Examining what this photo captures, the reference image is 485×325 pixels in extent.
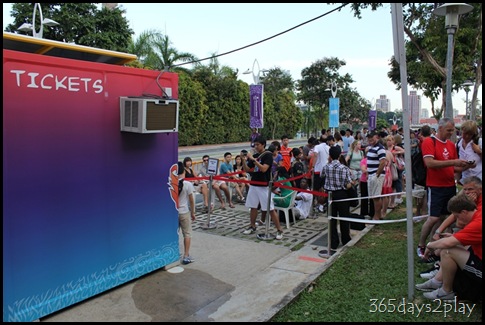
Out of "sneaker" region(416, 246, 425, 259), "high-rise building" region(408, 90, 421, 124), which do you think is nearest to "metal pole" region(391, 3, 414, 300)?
"sneaker" region(416, 246, 425, 259)

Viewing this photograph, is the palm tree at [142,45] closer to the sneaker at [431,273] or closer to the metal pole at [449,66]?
the metal pole at [449,66]

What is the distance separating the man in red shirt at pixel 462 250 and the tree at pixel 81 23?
26.0m

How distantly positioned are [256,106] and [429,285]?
1162 cm

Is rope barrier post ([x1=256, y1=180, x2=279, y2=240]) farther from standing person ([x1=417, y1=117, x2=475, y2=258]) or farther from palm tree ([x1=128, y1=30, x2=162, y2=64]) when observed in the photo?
palm tree ([x1=128, y1=30, x2=162, y2=64])

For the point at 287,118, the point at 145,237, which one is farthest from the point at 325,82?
the point at 145,237

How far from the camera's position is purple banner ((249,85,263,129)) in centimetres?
1526

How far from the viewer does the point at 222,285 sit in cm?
522

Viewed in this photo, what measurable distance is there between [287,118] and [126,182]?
40.8 meters

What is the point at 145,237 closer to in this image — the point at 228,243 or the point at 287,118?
the point at 228,243

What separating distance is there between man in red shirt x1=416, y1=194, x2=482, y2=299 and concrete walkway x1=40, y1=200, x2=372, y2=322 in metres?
1.60

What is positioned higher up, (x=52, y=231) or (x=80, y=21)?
(x=80, y=21)

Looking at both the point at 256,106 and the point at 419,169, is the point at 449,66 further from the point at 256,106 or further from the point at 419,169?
the point at 256,106

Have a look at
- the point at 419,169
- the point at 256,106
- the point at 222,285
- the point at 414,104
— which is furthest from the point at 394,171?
the point at 414,104

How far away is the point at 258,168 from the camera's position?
7.25 meters
